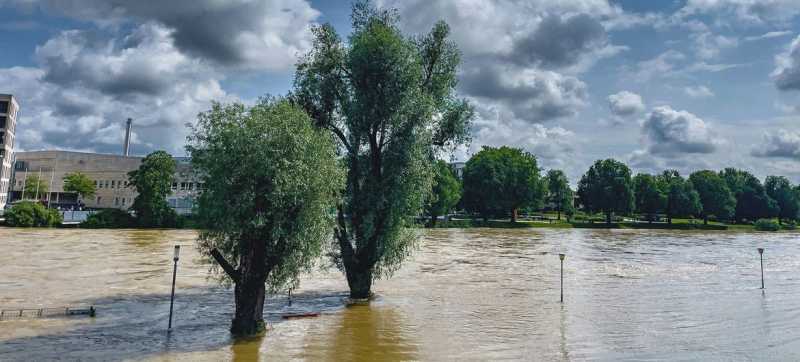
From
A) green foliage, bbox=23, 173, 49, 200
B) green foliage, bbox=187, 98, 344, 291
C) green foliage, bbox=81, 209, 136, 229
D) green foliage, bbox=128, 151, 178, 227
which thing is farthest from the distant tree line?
green foliage, bbox=23, 173, 49, 200

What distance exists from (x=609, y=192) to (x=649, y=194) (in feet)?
63.2

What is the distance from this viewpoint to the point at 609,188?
431 feet

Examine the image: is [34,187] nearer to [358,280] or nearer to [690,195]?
[358,280]

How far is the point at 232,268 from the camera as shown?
18438 millimetres

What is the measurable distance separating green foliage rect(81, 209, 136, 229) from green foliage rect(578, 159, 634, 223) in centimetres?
11047

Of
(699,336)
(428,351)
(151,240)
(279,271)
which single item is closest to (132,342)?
(279,271)

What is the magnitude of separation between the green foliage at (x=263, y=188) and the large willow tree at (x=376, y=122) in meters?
6.54

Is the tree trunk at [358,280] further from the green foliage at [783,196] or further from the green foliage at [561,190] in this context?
the green foliage at [783,196]

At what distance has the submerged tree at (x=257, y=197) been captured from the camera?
58.3ft

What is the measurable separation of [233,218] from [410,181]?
34.9 ft

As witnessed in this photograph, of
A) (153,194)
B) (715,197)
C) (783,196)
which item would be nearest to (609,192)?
(715,197)

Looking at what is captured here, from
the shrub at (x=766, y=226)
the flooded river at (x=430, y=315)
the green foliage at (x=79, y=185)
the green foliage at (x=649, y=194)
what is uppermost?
the green foliage at (x=649, y=194)

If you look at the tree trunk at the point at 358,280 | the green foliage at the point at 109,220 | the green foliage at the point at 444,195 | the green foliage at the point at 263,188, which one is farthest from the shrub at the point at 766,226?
the green foliage at the point at 263,188

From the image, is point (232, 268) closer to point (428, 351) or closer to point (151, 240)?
point (428, 351)
